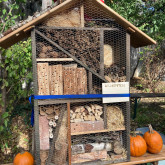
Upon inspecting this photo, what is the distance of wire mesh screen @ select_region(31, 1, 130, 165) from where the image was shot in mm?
2535

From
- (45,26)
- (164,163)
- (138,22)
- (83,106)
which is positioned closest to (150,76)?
(138,22)

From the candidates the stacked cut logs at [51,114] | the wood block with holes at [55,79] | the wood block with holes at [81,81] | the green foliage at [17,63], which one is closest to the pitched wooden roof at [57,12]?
the wood block with holes at [55,79]

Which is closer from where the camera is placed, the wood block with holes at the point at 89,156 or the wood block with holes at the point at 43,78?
the wood block with holes at the point at 43,78

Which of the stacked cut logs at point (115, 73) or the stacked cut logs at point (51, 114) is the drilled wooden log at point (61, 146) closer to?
the stacked cut logs at point (51, 114)

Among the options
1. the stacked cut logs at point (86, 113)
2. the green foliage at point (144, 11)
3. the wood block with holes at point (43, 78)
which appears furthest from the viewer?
the green foliage at point (144, 11)

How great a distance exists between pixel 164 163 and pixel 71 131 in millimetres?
1570

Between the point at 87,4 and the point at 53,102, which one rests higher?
the point at 87,4

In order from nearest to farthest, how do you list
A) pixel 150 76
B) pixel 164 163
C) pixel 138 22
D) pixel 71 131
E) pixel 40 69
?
1. pixel 40 69
2. pixel 71 131
3. pixel 164 163
4. pixel 138 22
5. pixel 150 76

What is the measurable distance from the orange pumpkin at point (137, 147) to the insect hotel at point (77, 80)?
0.15 m

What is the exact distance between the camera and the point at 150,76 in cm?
816

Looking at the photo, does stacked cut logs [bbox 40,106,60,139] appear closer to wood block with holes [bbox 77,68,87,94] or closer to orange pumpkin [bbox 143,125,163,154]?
wood block with holes [bbox 77,68,87,94]

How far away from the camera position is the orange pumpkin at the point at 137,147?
2881mm

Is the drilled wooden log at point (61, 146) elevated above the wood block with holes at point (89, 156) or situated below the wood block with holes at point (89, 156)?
above

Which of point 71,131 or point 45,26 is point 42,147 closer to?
point 71,131
